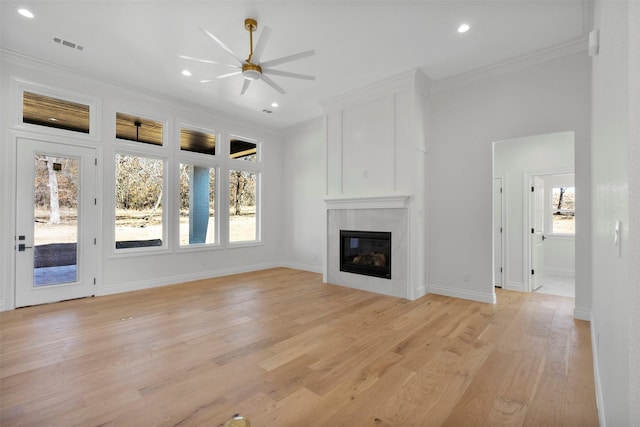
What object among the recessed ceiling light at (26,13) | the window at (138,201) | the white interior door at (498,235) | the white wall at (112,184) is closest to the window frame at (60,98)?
the white wall at (112,184)

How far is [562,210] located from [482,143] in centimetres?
448

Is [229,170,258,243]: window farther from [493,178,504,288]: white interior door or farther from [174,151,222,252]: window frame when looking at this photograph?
[493,178,504,288]: white interior door

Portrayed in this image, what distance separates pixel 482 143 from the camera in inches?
174

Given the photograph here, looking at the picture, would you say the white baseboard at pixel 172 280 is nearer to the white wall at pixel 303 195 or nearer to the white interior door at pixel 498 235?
the white wall at pixel 303 195

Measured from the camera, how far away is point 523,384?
2.24 metres

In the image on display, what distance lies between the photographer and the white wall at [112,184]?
3984 mm

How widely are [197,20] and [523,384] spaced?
4.69m

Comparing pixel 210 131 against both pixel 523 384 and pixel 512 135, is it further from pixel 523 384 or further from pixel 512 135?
pixel 523 384

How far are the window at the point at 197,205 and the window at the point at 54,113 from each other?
1651mm

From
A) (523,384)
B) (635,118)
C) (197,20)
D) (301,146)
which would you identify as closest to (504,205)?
(523,384)

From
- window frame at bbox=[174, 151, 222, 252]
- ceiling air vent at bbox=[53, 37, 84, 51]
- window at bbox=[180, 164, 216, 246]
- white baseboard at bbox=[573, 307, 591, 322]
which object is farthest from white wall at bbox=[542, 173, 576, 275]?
ceiling air vent at bbox=[53, 37, 84, 51]

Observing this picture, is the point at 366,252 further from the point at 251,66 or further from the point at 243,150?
the point at 243,150

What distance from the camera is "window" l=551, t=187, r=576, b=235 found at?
276 inches

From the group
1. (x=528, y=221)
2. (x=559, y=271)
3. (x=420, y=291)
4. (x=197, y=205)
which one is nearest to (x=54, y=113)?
(x=197, y=205)
